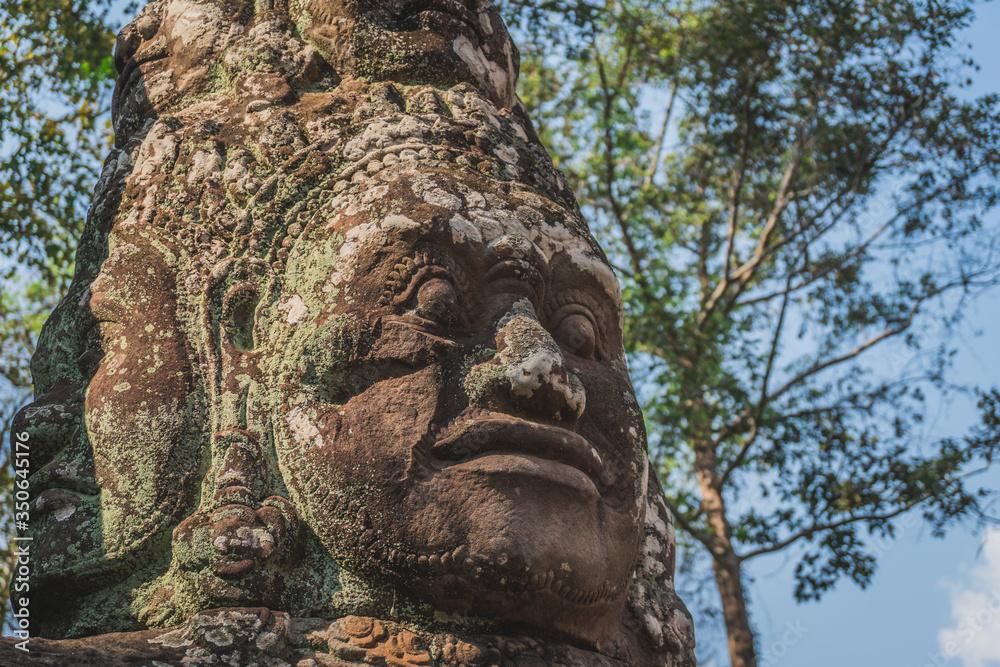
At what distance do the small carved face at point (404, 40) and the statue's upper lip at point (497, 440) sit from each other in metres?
1.41

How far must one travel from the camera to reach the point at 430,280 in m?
2.46

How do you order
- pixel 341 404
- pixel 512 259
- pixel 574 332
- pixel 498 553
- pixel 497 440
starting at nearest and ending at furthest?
pixel 498 553
pixel 497 440
pixel 341 404
pixel 512 259
pixel 574 332

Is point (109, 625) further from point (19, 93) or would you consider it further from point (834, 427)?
point (834, 427)

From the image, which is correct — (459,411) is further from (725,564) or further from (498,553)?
(725,564)

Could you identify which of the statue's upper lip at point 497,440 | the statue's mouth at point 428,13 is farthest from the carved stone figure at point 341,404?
the statue's mouth at point 428,13

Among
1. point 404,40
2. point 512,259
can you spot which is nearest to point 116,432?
point 512,259

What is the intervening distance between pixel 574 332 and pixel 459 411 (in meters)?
0.53

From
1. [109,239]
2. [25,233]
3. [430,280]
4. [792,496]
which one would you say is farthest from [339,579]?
[792,496]

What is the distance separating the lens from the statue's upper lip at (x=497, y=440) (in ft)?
7.43

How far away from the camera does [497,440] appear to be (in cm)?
228

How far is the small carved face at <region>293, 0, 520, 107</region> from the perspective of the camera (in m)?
3.13

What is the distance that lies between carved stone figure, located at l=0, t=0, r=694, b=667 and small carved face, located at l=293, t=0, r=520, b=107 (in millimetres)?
17

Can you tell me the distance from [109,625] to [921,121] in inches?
347

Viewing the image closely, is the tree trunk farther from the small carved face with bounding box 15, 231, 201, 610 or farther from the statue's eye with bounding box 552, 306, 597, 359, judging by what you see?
the small carved face with bounding box 15, 231, 201, 610
